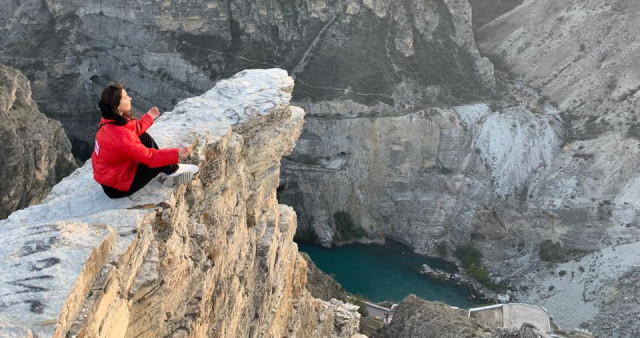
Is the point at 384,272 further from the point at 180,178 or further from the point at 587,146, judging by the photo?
the point at 180,178

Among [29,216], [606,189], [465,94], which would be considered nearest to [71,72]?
[465,94]

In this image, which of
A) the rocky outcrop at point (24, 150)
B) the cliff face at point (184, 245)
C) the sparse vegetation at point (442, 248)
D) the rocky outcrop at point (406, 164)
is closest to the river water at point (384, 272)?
the sparse vegetation at point (442, 248)

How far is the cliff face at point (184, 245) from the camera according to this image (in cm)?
648

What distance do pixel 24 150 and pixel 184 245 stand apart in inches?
1226

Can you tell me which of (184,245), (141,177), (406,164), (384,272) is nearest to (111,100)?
(141,177)

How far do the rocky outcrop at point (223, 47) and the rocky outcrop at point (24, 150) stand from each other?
51.6 feet

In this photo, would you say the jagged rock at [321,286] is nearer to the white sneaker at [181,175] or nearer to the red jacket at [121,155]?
the white sneaker at [181,175]

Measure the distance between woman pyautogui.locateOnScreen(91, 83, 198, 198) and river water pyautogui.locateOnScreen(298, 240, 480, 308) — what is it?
35388 mm

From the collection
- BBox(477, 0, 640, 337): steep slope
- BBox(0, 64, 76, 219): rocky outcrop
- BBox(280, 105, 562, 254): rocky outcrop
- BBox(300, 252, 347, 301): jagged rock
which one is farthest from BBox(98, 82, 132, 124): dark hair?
BBox(280, 105, 562, 254): rocky outcrop

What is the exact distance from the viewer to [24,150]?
35969mm

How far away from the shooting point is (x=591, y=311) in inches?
1548

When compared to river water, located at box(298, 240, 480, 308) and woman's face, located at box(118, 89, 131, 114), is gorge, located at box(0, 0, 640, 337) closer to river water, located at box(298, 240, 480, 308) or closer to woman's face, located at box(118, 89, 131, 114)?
river water, located at box(298, 240, 480, 308)

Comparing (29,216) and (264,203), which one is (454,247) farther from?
(29,216)

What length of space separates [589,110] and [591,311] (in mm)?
19795
